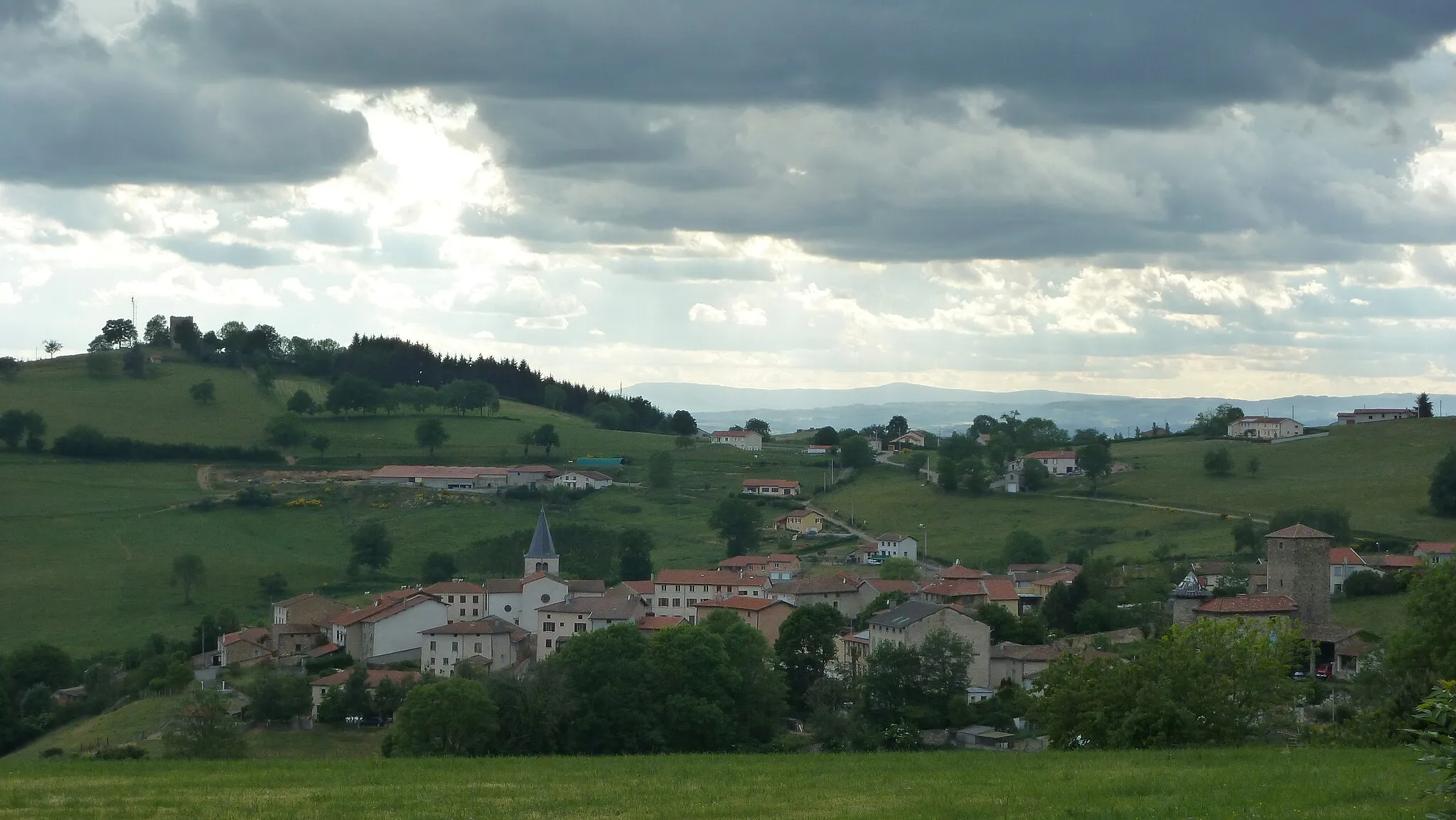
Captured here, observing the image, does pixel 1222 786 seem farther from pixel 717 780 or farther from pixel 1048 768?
pixel 717 780

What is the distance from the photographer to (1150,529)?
94.9 metres

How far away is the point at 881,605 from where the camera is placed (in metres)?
73.7

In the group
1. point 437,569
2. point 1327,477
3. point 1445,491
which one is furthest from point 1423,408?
point 437,569

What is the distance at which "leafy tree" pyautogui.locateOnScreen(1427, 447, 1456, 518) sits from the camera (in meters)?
90.1

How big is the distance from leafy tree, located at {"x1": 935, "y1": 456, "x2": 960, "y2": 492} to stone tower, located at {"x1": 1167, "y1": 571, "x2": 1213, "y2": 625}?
44.7 meters

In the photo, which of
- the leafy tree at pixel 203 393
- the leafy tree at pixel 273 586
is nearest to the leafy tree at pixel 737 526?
the leafy tree at pixel 273 586

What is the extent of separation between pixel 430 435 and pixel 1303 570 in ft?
283

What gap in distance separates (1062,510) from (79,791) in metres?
90.8

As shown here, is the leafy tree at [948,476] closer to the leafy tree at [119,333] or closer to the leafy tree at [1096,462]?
the leafy tree at [1096,462]

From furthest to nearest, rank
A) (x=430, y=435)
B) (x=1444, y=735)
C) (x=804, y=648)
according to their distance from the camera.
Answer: (x=430, y=435) → (x=804, y=648) → (x=1444, y=735)

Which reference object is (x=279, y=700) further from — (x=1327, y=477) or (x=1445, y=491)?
(x=1327, y=477)

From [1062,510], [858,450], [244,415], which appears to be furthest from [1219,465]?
[244,415]

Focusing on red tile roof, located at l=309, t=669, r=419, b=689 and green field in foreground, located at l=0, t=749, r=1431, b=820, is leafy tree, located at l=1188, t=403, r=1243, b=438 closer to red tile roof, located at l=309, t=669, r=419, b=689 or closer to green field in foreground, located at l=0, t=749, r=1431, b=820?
red tile roof, located at l=309, t=669, r=419, b=689

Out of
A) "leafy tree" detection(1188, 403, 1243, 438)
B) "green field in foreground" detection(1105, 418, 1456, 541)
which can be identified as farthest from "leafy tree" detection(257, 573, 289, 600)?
"leafy tree" detection(1188, 403, 1243, 438)
